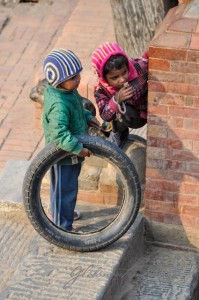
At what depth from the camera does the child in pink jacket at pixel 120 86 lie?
663cm

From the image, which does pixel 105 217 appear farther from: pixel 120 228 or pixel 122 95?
pixel 122 95

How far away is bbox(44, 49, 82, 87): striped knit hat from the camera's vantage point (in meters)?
6.35

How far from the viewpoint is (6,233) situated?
7.35 metres

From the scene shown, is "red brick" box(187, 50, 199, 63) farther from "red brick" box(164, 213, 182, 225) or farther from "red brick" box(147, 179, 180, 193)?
"red brick" box(164, 213, 182, 225)

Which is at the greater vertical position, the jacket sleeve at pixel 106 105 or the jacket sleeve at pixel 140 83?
the jacket sleeve at pixel 140 83

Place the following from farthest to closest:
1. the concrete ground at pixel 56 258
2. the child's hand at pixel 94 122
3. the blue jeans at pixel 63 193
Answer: the child's hand at pixel 94 122 < the blue jeans at pixel 63 193 < the concrete ground at pixel 56 258

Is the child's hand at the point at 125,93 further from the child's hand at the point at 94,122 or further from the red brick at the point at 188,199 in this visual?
the red brick at the point at 188,199

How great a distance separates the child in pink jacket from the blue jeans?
0.47 metres

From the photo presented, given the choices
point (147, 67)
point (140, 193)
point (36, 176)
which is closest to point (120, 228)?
point (140, 193)

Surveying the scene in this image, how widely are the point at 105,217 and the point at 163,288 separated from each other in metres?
0.77

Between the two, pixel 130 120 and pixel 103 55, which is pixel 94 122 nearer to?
pixel 130 120

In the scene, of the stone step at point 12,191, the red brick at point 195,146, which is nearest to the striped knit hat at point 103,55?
the red brick at point 195,146

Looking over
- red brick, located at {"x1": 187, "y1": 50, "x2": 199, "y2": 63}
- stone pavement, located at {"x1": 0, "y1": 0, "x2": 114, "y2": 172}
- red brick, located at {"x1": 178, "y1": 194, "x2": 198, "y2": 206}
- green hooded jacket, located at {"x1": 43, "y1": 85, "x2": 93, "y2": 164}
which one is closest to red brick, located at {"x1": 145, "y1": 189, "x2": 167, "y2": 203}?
red brick, located at {"x1": 178, "y1": 194, "x2": 198, "y2": 206}

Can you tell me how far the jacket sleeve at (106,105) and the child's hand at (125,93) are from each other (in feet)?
0.19
